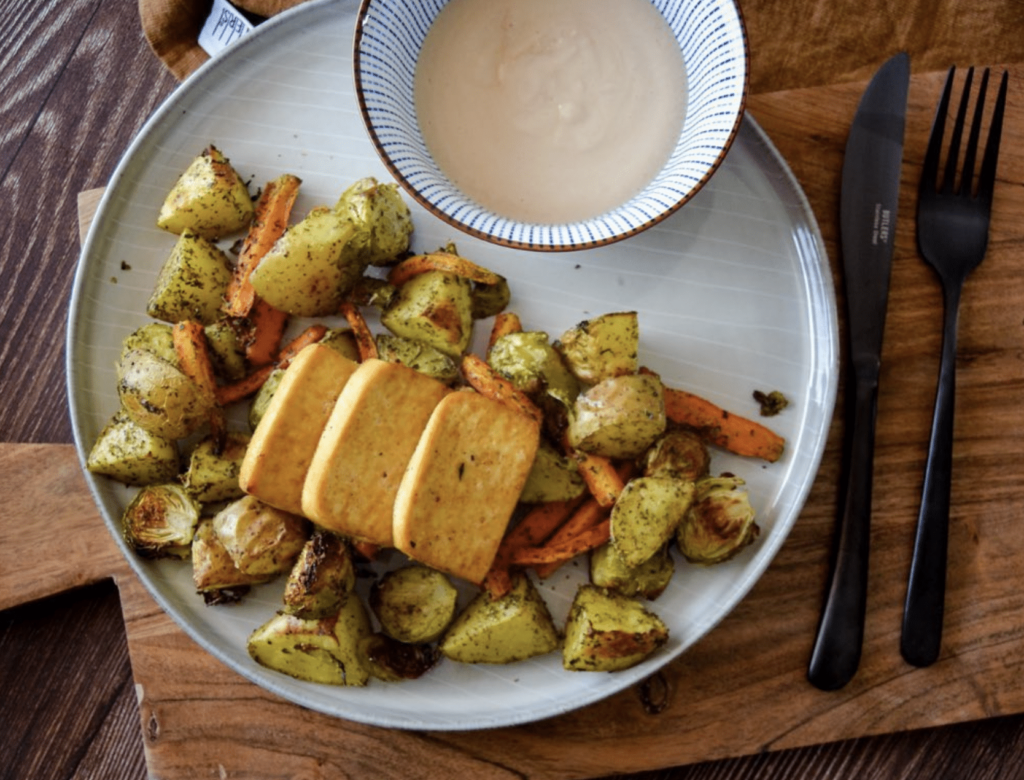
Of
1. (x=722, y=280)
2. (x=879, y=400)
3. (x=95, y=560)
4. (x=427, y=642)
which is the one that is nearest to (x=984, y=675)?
(x=879, y=400)

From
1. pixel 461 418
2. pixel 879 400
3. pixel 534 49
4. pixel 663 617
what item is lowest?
pixel 663 617

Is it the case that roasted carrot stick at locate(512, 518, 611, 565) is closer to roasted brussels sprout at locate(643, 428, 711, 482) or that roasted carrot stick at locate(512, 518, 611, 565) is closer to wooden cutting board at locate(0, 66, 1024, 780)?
roasted brussels sprout at locate(643, 428, 711, 482)

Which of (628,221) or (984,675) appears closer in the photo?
(628,221)

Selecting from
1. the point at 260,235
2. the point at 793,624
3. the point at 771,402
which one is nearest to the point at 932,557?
the point at 793,624

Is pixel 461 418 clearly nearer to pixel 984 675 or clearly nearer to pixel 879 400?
pixel 879 400

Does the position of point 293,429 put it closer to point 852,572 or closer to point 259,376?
point 259,376

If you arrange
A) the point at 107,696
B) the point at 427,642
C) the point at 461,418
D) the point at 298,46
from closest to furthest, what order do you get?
the point at 461,418 < the point at 427,642 < the point at 298,46 < the point at 107,696

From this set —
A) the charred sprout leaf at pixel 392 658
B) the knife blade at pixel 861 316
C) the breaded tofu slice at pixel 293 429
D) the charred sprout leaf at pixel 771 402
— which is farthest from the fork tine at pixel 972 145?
the charred sprout leaf at pixel 392 658

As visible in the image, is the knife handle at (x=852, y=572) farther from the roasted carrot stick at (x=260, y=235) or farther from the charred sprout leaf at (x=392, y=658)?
the roasted carrot stick at (x=260, y=235)
